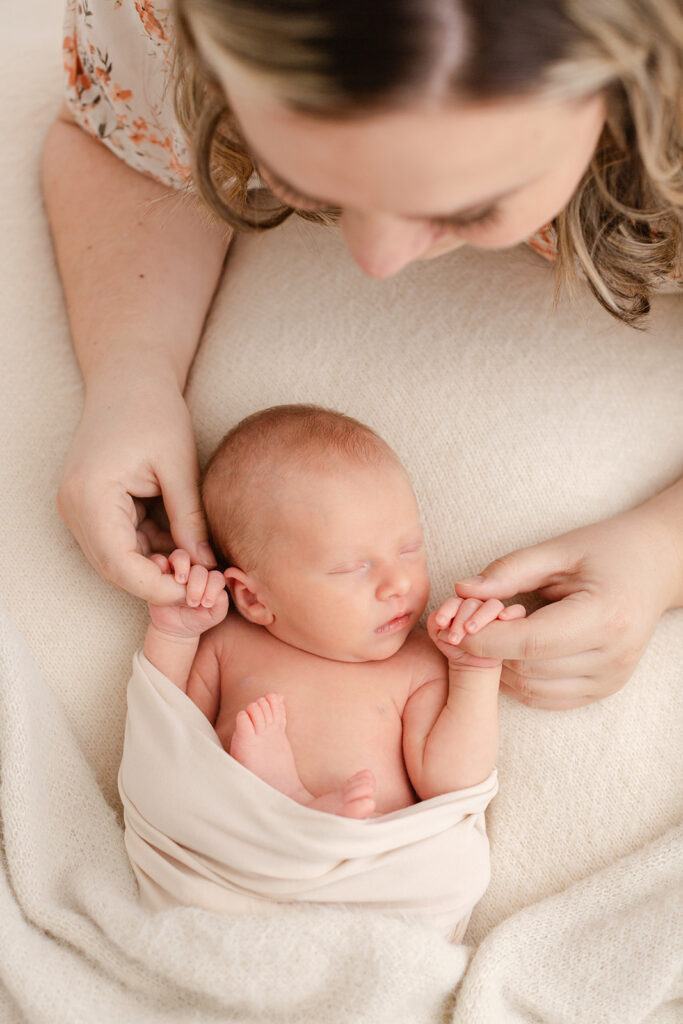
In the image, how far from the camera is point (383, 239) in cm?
77

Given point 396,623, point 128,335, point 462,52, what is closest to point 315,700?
point 396,623

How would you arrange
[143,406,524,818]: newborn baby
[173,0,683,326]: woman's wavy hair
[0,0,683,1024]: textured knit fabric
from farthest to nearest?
[143,406,524,818]: newborn baby, [0,0,683,1024]: textured knit fabric, [173,0,683,326]: woman's wavy hair

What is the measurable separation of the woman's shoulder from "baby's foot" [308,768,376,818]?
88cm

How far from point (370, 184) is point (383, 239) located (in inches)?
2.6

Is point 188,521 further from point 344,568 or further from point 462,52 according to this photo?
point 462,52

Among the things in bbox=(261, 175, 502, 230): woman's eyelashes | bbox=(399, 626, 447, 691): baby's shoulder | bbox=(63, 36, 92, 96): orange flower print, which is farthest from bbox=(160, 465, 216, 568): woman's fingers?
bbox=(63, 36, 92, 96): orange flower print

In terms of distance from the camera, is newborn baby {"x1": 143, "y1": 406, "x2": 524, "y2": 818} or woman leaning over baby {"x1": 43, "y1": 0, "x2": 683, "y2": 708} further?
newborn baby {"x1": 143, "y1": 406, "x2": 524, "y2": 818}

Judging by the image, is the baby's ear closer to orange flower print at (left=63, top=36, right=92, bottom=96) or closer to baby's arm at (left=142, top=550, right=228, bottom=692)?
baby's arm at (left=142, top=550, right=228, bottom=692)

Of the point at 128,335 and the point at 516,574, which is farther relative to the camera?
the point at 128,335

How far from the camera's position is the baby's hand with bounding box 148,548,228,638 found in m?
1.15

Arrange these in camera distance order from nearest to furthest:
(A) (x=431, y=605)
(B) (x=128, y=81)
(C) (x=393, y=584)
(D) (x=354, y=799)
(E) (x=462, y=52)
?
1. (E) (x=462, y=52)
2. (D) (x=354, y=799)
3. (C) (x=393, y=584)
4. (A) (x=431, y=605)
5. (B) (x=128, y=81)

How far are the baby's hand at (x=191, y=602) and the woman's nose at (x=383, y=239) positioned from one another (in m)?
0.48

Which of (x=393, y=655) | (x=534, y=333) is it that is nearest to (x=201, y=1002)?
(x=393, y=655)

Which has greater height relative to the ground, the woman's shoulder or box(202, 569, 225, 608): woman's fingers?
the woman's shoulder
